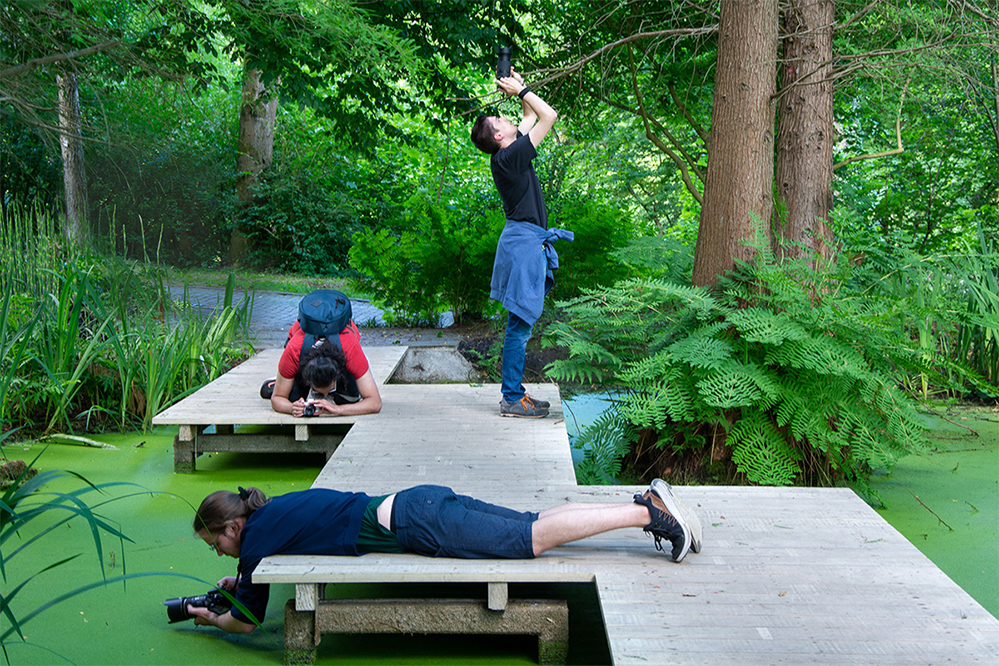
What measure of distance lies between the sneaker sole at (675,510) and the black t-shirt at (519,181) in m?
1.84

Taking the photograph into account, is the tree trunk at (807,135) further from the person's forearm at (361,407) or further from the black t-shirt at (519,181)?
the person's forearm at (361,407)

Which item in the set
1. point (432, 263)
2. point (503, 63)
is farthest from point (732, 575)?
point (432, 263)

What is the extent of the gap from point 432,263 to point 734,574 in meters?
5.14

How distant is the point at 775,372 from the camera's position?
12.9 ft

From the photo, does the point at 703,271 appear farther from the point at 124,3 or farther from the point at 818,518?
the point at 124,3

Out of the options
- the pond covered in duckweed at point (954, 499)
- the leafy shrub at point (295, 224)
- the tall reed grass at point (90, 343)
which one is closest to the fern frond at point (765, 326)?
the pond covered in duckweed at point (954, 499)

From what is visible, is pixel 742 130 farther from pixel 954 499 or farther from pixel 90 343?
pixel 90 343

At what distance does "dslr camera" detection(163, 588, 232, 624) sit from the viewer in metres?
2.65

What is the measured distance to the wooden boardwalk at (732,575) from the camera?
2.13 meters

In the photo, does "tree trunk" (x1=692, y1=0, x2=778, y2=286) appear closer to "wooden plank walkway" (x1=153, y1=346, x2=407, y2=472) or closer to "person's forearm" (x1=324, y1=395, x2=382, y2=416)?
"person's forearm" (x1=324, y1=395, x2=382, y2=416)

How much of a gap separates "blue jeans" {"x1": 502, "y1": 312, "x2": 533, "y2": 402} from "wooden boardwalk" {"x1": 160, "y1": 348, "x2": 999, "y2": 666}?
0.71 metres

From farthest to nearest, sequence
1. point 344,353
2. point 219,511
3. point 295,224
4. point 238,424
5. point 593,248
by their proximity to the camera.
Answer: point 295,224 < point 593,248 < point 238,424 < point 344,353 < point 219,511

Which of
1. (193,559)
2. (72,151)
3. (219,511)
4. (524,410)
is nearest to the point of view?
(219,511)

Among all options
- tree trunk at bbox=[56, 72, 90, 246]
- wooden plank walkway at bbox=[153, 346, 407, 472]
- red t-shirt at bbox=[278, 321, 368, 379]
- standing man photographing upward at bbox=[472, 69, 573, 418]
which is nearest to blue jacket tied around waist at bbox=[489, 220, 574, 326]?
standing man photographing upward at bbox=[472, 69, 573, 418]
